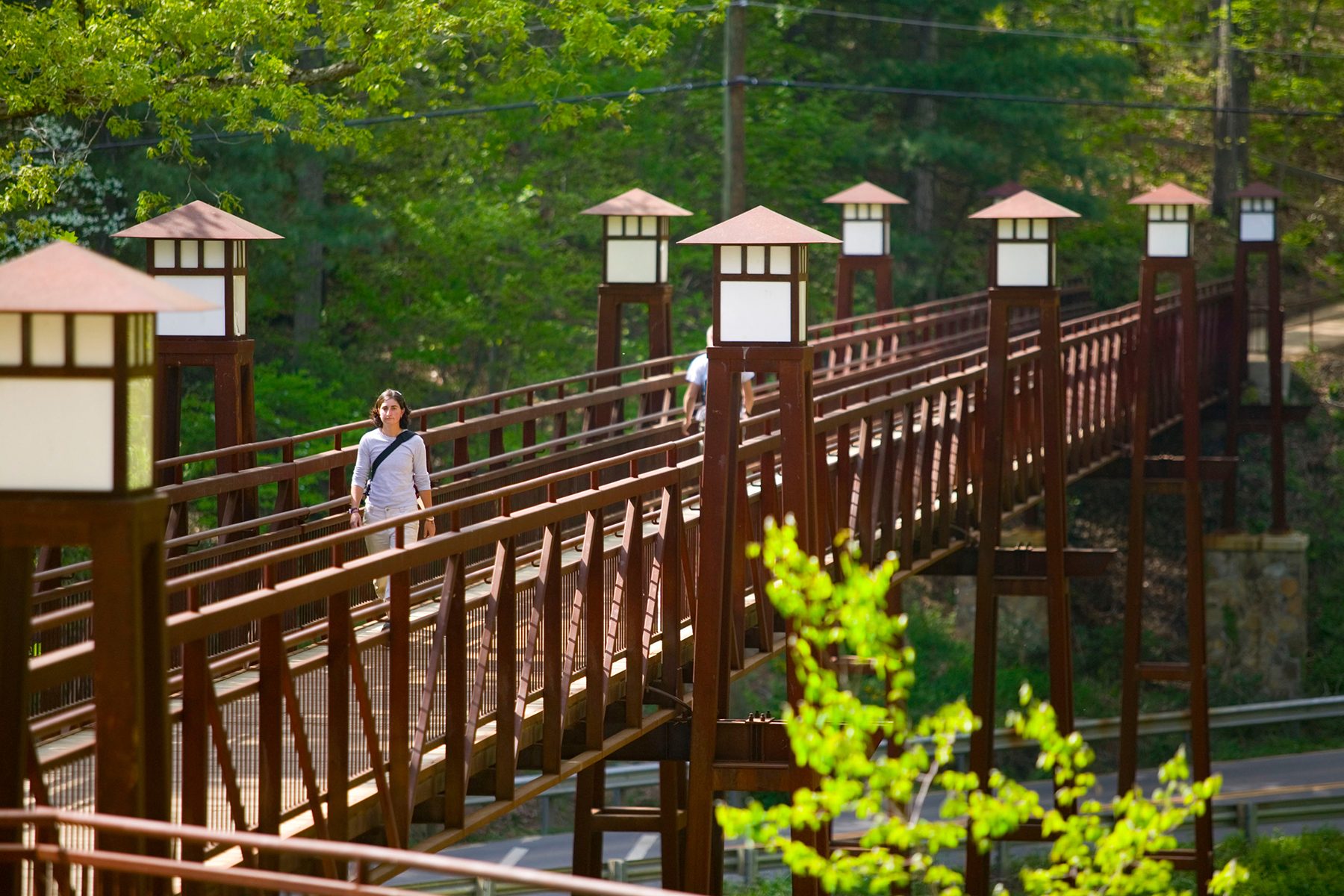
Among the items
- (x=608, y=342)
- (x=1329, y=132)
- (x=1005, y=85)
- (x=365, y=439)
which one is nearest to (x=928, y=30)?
(x=1005, y=85)

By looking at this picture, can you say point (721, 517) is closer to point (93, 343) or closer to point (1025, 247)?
point (93, 343)

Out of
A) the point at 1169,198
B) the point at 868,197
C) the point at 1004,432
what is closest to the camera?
the point at 1004,432

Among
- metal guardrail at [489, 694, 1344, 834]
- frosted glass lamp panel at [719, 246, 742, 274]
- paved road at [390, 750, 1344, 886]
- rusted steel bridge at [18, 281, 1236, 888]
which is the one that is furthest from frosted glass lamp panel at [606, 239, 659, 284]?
metal guardrail at [489, 694, 1344, 834]

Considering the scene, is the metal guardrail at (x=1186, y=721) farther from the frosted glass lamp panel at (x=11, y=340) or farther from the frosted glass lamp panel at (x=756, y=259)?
the frosted glass lamp panel at (x=11, y=340)

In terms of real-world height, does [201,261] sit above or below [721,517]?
above

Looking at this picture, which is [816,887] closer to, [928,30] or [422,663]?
[422,663]

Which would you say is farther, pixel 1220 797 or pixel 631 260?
pixel 1220 797

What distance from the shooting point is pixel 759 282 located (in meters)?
8.59

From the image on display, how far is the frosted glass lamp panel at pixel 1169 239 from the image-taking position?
60.0 ft

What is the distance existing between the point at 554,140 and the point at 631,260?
10.9 m

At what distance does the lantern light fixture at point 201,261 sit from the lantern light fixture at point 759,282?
3182 mm

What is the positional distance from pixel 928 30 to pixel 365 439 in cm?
2156

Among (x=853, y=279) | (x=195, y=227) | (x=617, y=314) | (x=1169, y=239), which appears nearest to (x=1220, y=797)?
(x=1169, y=239)

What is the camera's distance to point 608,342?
14664 millimetres
